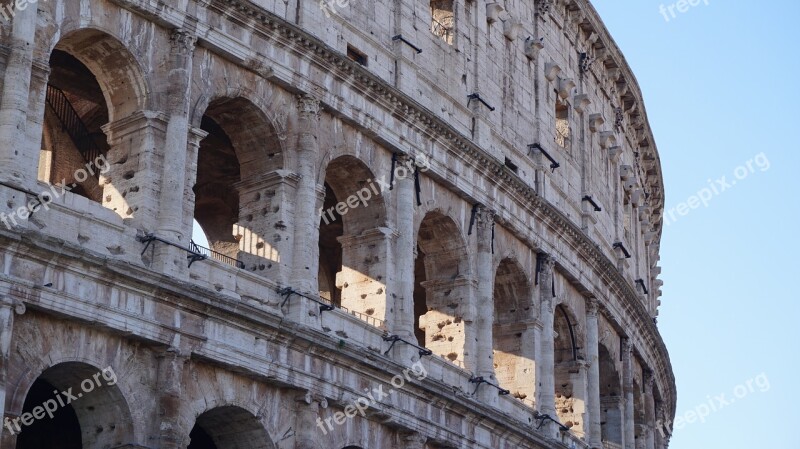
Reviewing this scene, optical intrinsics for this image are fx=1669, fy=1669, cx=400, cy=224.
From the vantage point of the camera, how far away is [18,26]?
2245 centimetres

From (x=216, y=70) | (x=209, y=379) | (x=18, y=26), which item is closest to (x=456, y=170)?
(x=216, y=70)

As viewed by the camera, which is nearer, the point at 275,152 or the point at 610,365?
the point at 275,152

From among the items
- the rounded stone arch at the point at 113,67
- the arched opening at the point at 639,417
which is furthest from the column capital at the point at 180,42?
the arched opening at the point at 639,417

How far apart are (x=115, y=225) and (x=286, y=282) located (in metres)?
3.59

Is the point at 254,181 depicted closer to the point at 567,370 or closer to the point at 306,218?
the point at 306,218

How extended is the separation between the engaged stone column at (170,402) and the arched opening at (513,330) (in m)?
10.9

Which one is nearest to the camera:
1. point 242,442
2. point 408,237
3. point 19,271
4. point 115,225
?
point 19,271

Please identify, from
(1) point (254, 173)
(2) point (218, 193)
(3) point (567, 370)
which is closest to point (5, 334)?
(1) point (254, 173)

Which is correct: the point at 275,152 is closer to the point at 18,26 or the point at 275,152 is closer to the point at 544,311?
the point at 18,26

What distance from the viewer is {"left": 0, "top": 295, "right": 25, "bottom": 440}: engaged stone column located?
20.8 metres

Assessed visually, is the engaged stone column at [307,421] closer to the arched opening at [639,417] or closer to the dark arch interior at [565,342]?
the dark arch interior at [565,342]

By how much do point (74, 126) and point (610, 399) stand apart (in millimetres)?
15002

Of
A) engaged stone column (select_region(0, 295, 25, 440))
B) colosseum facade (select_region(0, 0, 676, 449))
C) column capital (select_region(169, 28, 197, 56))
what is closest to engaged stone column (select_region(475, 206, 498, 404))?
colosseum facade (select_region(0, 0, 676, 449))

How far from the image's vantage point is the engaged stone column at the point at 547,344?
32.8 m
